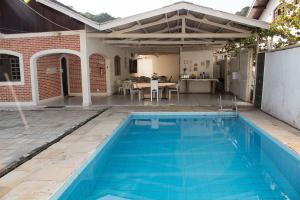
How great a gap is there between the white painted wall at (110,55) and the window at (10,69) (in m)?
3.47

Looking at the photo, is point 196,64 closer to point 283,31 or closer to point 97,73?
point 97,73

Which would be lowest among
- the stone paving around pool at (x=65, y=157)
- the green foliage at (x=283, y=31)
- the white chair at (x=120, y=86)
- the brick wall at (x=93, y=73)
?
the stone paving around pool at (x=65, y=157)

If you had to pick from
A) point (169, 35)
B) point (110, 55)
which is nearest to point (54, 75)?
point (110, 55)

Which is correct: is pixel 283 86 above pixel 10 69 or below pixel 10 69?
below

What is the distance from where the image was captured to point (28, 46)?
1178 cm

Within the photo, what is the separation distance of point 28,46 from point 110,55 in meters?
4.65

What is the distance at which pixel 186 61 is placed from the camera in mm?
16672

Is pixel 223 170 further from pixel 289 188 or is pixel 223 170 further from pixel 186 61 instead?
pixel 186 61

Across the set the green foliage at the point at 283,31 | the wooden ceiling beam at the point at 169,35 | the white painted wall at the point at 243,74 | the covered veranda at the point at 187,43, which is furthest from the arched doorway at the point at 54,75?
the white painted wall at the point at 243,74

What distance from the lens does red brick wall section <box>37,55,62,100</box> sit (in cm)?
1252

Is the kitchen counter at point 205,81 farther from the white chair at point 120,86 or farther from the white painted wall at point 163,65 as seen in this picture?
the white painted wall at point 163,65

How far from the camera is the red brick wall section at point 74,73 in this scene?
587 inches

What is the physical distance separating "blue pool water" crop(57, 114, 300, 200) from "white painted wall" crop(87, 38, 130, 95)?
16.9ft

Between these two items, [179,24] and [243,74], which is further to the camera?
[243,74]
